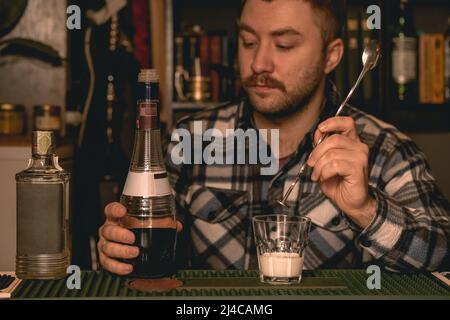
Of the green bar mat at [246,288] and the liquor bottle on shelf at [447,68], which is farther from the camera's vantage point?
the liquor bottle on shelf at [447,68]

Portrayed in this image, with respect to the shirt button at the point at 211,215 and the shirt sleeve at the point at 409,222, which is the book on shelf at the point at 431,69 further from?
the shirt button at the point at 211,215

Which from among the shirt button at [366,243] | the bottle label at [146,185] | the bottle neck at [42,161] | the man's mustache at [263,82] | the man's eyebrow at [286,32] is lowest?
the shirt button at [366,243]

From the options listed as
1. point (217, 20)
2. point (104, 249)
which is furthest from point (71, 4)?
point (104, 249)

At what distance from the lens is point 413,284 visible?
0.94 m

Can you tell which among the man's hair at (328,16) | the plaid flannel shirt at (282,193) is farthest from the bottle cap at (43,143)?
the man's hair at (328,16)

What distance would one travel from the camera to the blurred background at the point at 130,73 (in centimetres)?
194

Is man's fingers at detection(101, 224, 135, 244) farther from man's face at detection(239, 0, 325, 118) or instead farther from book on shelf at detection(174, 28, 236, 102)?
book on shelf at detection(174, 28, 236, 102)

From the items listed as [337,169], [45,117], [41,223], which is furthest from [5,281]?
[45,117]

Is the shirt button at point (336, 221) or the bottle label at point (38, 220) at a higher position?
the bottle label at point (38, 220)

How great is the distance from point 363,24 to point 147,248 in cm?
153

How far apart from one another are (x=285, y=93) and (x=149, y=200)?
71 cm

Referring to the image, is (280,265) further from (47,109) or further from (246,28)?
(47,109)
